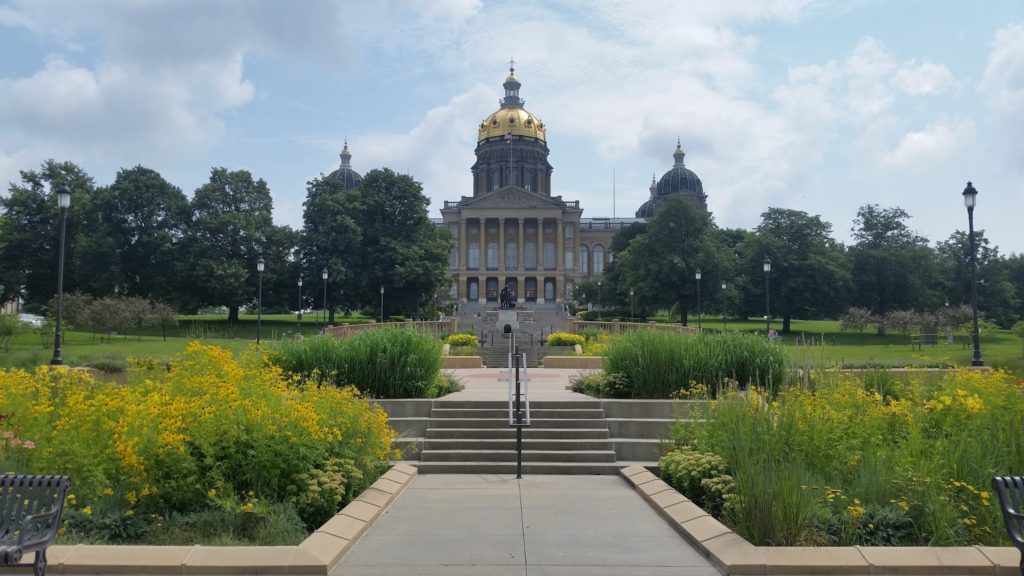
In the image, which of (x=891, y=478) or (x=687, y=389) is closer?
(x=891, y=478)

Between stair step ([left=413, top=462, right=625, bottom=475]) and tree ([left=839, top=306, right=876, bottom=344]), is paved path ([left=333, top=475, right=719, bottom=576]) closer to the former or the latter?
stair step ([left=413, top=462, right=625, bottom=475])

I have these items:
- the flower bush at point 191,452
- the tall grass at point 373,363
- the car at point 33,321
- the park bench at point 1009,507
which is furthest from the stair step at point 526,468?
the car at point 33,321

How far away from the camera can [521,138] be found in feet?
363

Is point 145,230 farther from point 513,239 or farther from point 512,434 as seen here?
point 513,239

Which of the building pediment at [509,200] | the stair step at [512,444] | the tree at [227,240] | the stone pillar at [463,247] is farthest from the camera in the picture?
the stone pillar at [463,247]

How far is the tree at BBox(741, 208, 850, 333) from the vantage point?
188 feet

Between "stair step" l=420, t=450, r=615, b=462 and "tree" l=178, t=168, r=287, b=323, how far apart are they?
4290 centimetres

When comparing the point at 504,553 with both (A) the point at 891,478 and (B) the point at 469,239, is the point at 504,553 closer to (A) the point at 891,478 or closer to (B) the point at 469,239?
(A) the point at 891,478

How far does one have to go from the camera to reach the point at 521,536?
22.9 feet

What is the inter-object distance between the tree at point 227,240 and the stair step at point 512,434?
139ft

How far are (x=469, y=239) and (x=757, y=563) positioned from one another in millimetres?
96005

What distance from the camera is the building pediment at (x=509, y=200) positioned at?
9950 cm

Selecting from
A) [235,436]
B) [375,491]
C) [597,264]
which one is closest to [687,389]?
[375,491]

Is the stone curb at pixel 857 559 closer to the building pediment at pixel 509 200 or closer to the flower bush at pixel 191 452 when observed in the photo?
the flower bush at pixel 191 452
